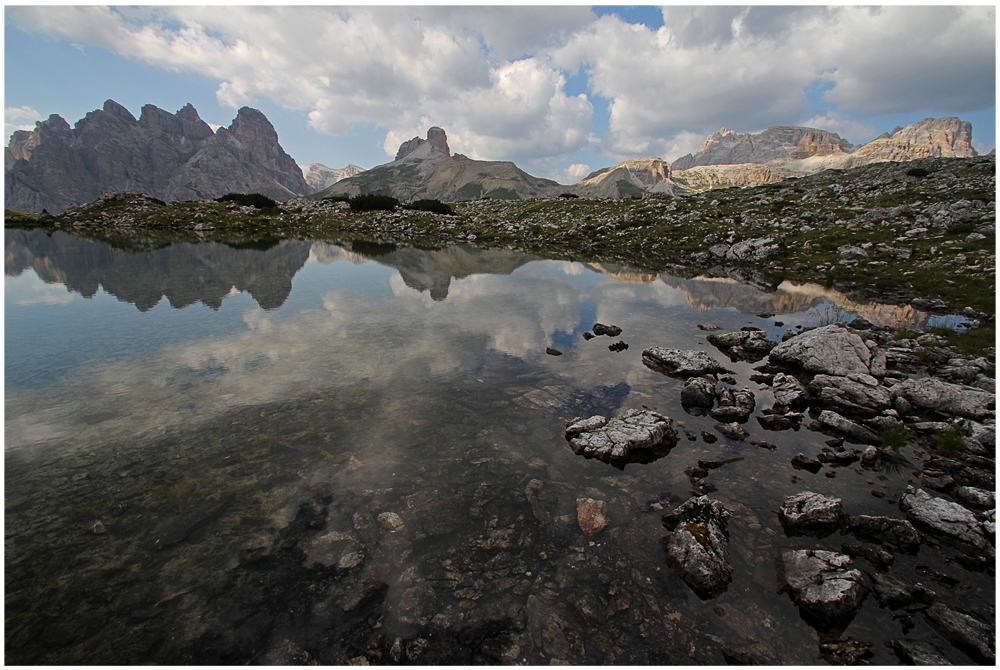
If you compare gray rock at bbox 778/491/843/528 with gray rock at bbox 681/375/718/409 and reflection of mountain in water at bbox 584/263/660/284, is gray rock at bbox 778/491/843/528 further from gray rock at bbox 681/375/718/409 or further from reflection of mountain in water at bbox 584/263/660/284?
reflection of mountain in water at bbox 584/263/660/284

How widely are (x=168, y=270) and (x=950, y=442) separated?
47585 millimetres

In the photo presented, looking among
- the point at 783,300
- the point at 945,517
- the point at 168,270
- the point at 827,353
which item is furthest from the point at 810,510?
the point at 168,270

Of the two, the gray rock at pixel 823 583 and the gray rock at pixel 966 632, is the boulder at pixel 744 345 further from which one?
the gray rock at pixel 966 632

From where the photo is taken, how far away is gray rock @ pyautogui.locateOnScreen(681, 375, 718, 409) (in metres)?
12.1

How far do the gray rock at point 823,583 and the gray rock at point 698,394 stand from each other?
5643 millimetres

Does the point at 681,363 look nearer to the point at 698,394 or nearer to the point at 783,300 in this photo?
the point at 698,394

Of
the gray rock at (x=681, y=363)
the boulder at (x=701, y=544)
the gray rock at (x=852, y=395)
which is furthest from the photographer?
the gray rock at (x=681, y=363)

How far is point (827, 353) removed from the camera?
46.0 feet

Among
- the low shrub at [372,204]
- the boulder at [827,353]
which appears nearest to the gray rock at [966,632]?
the boulder at [827,353]

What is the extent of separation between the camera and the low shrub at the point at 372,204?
10181 centimetres

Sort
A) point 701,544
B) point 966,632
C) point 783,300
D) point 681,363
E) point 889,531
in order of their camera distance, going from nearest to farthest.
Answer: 1. point 966,632
2. point 701,544
3. point 889,531
4. point 681,363
5. point 783,300

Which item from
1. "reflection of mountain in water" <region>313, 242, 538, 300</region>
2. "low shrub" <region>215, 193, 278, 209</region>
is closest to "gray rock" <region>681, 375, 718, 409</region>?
"reflection of mountain in water" <region>313, 242, 538, 300</region>

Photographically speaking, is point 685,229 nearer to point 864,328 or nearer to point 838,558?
point 864,328

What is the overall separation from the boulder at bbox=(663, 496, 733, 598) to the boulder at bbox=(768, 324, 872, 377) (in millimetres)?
9581
